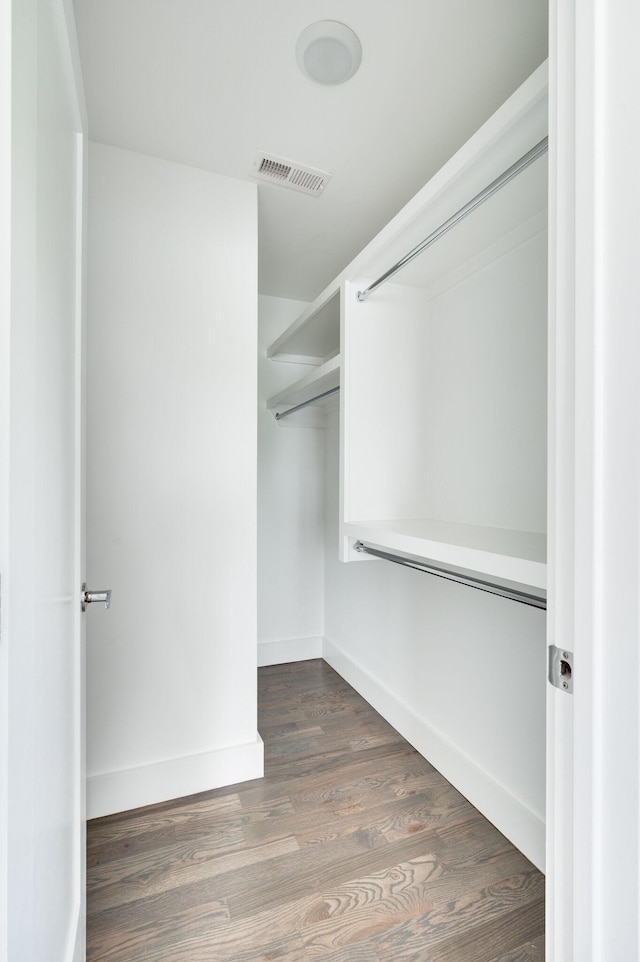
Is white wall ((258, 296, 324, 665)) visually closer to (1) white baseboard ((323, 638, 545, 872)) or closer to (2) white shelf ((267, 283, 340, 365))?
(2) white shelf ((267, 283, 340, 365))

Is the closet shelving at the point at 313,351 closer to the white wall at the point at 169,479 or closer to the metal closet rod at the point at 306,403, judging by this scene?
the metal closet rod at the point at 306,403

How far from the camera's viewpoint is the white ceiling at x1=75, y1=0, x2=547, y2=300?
3.94 feet

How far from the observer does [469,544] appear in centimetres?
117

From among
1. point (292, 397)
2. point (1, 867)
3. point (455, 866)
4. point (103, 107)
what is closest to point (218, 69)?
point (103, 107)

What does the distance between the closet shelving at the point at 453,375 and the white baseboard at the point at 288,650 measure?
1.47 meters

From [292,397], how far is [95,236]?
122 centimetres

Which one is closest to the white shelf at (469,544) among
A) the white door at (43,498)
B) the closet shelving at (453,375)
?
the closet shelving at (453,375)

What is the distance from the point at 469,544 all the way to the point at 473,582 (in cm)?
19

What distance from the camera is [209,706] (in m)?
1.81

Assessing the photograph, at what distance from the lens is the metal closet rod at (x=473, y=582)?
1088mm

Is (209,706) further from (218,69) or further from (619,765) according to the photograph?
(218,69)

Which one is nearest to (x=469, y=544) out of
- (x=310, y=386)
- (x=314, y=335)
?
(x=310, y=386)

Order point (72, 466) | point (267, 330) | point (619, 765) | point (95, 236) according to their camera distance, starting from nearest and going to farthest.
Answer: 1. point (619, 765)
2. point (72, 466)
3. point (95, 236)
4. point (267, 330)

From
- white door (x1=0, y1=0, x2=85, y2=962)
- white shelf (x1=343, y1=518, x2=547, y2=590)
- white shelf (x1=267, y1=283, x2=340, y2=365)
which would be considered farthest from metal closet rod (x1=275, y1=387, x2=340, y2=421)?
white door (x1=0, y1=0, x2=85, y2=962)
